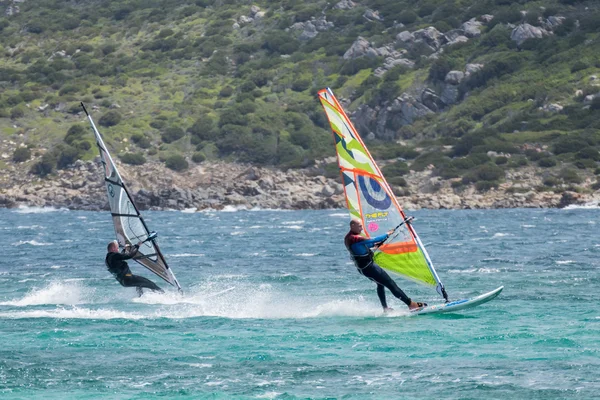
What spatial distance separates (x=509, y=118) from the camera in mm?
86500

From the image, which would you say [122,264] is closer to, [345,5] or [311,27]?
[311,27]

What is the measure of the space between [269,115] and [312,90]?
23.6 feet

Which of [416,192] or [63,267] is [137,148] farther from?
[63,267]

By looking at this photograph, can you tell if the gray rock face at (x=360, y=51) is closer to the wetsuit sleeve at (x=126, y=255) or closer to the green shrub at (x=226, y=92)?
the green shrub at (x=226, y=92)

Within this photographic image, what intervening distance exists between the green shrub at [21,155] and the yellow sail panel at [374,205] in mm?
75025

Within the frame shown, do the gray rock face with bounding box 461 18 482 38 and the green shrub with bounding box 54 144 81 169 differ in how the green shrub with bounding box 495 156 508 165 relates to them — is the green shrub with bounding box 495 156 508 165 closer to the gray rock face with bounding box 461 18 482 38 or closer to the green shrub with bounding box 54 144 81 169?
the gray rock face with bounding box 461 18 482 38

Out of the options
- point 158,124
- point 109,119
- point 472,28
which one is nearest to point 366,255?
point 158,124

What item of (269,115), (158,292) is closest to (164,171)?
(269,115)

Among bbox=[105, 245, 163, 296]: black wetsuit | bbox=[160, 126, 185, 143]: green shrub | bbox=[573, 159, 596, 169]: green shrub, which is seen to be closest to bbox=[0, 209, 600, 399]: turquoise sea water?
bbox=[105, 245, 163, 296]: black wetsuit

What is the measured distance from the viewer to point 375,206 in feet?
60.8

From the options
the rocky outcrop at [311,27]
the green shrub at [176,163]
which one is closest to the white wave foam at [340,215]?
the green shrub at [176,163]

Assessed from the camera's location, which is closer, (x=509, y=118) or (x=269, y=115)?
(x=509, y=118)

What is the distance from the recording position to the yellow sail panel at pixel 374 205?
18.4 meters

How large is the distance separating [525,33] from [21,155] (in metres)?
50.3
